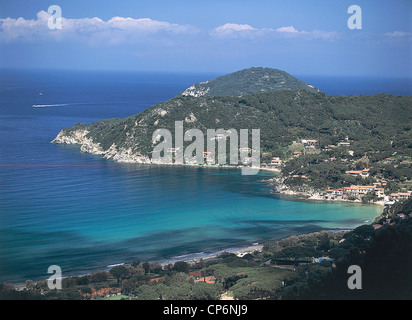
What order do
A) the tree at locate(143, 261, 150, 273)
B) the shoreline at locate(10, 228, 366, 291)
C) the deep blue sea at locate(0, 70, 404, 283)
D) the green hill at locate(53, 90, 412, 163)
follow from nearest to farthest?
the tree at locate(143, 261, 150, 273) < the shoreline at locate(10, 228, 366, 291) < the deep blue sea at locate(0, 70, 404, 283) < the green hill at locate(53, 90, 412, 163)

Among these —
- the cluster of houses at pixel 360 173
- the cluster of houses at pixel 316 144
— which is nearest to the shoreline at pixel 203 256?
Answer: the cluster of houses at pixel 360 173

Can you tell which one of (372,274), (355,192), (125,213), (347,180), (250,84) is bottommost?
(125,213)

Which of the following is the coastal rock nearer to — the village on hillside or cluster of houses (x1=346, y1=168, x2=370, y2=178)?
the village on hillside

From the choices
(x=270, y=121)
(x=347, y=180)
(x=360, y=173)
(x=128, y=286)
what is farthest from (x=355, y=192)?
(x=128, y=286)

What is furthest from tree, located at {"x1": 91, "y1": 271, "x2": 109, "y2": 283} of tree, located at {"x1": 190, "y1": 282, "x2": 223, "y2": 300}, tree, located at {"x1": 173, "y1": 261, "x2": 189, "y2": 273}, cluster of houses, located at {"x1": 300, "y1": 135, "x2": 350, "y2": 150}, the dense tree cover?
cluster of houses, located at {"x1": 300, "y1": 135, "x2": 350, "y2": 150}

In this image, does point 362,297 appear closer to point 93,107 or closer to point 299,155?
point 299,155

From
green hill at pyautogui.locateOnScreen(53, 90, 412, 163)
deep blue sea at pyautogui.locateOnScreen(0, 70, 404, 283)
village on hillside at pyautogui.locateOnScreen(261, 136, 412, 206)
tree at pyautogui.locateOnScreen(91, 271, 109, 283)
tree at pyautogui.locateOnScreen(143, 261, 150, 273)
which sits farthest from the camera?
green hill at pyautogui.locateOnScreen(53, 90, 412, 163)

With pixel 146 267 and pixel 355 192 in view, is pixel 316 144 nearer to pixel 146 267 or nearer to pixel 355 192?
pixel 355 192
